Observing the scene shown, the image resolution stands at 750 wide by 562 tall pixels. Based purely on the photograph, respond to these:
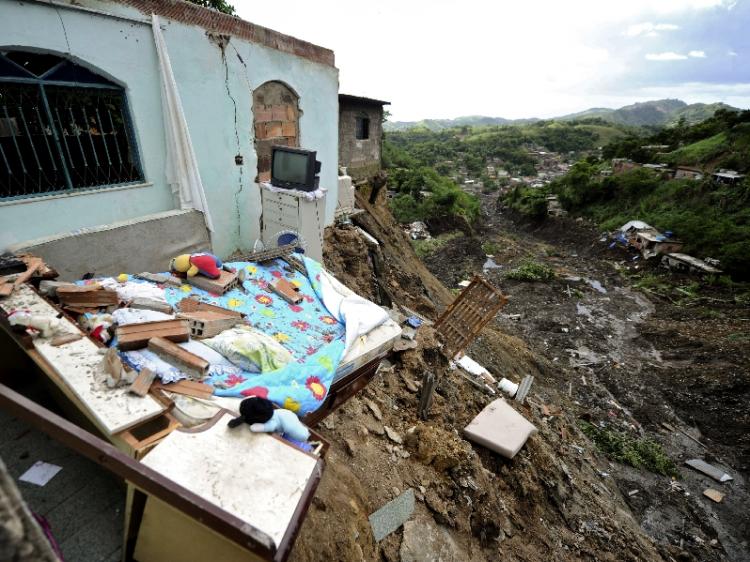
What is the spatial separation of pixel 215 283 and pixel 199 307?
427 mm

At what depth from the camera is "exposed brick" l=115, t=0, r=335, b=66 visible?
14.0ft

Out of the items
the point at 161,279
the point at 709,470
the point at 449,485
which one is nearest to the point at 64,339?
the point at 161,279

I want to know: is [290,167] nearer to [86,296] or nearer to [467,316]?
[86,296]

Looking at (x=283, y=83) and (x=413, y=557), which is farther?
(x=283, y=83)

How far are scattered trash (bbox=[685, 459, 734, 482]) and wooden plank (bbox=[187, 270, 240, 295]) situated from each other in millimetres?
9503

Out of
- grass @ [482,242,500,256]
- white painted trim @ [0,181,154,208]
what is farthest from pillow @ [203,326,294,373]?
grass @ [482,242,500,256]

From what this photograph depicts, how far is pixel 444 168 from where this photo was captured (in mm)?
41312

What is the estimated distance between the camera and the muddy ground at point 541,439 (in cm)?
357

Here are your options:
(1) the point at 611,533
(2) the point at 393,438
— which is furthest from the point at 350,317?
(1) the point at 611,533

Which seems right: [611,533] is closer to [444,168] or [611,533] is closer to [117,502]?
[117,502]

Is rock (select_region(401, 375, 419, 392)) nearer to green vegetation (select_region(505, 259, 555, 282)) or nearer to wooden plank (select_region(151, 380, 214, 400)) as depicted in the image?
wooden plank (select_region(151, 380, 214, 400))

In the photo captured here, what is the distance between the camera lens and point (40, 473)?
1982mm

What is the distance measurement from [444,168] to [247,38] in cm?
3850

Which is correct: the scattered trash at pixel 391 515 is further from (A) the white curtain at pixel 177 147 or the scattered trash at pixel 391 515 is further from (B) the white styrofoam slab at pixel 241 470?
(A) the white curtain at pixel 177 147
